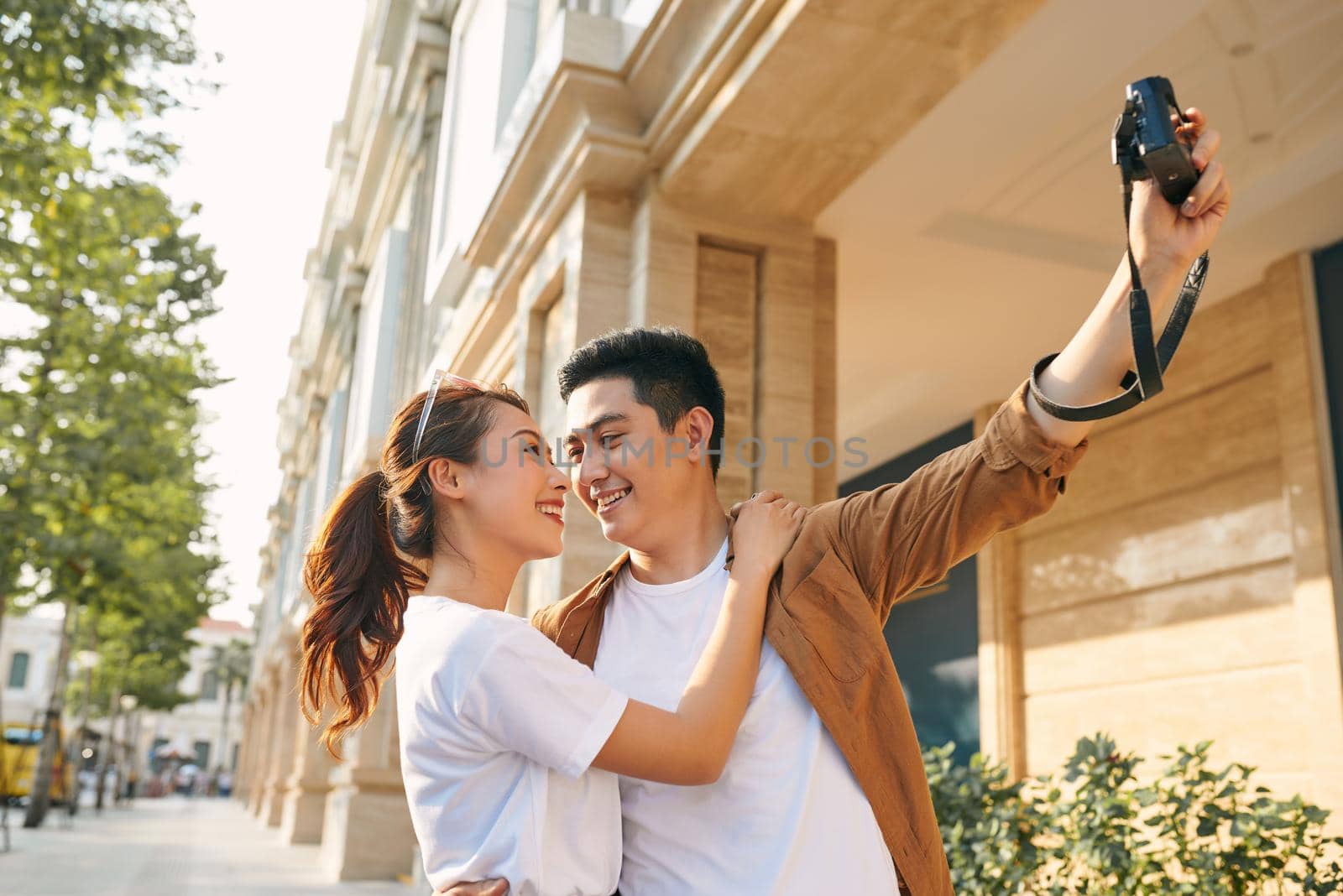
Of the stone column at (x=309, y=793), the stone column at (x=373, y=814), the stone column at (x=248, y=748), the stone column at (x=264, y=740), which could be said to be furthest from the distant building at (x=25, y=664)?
the stone column at (x=373, y=814)

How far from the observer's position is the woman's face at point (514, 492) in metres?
2.42

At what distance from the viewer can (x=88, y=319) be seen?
13445 millimetres

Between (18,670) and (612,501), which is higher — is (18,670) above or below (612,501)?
above

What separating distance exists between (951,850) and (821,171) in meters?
3.22

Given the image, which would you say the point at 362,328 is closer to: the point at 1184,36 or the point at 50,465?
the point at 50,465

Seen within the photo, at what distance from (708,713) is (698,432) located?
2.82 ft

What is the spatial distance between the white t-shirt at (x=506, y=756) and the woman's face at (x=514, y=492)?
0.34 m

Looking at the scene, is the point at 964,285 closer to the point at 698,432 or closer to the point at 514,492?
the point at 698,432

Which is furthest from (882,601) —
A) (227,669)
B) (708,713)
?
(227,669)

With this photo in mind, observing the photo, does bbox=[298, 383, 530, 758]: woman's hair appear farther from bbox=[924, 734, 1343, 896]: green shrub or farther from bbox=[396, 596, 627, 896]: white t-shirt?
bbox=[924, 734, 1343, 896]: green shrub

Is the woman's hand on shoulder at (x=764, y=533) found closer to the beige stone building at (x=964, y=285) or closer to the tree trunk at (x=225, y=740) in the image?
the beige stone building at (x=964, y=285)

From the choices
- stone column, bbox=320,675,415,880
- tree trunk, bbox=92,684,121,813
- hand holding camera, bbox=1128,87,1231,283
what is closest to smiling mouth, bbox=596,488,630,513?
hand holding camera, bbox=1128,87,1231,283

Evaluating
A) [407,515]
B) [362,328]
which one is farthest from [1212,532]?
[362,328]

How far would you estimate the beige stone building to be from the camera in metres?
5.00
